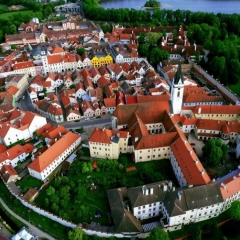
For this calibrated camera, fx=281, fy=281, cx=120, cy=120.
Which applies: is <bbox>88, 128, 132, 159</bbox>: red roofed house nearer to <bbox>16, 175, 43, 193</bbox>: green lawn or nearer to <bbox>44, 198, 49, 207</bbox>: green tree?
<bbox>16, 175, 43, 193</bbox>: green lawn

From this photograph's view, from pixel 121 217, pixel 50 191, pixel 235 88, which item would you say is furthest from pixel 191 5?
pixel 121 217

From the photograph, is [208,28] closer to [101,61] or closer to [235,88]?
[235,88]

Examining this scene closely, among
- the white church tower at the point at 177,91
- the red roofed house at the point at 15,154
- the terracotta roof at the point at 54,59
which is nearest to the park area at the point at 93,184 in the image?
the red roofed house at the point at 15,154

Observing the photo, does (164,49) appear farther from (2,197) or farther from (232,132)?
(2,197)

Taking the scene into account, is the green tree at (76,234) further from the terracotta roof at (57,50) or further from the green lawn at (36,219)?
the terracotta roof at (57,50)

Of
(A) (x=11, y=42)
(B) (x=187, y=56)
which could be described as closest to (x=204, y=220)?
(B) (x=187, y=56)

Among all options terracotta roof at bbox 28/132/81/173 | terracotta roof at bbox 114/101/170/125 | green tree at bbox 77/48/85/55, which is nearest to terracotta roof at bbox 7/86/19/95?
green tree at bbox 77/48/85/55

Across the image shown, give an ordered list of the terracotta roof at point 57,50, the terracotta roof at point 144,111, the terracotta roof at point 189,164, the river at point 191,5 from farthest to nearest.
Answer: the river at point 191,5 → the terracotta roof at point 57,50 → the terracotta roof at point 144,111 → the terracotta roof at point 189,164
